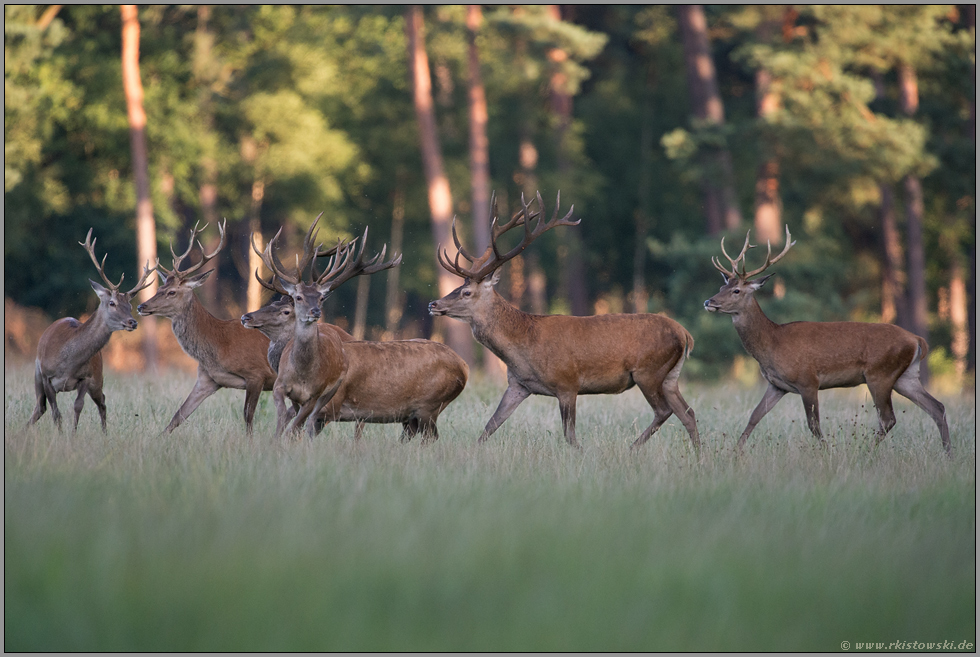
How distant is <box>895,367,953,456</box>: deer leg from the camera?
841cm

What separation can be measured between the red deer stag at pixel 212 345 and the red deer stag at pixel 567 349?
5.21ft

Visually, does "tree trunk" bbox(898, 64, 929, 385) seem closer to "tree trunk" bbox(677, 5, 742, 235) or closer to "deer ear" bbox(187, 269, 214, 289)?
"tree trunk" bbox(677, 5, 742, 235)

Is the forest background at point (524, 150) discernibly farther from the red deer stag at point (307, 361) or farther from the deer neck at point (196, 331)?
the red deer stag at point (307, 361)

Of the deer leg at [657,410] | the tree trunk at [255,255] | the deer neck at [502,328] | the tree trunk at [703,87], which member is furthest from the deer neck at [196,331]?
the tree trunk at [703,87]

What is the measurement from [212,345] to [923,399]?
5853mm

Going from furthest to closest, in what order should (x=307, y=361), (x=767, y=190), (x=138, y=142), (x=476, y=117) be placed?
1. (x=476, y=117)
2. (x=767, y=190)
3. (x=138, y=142)
4. (x=307, y=361)

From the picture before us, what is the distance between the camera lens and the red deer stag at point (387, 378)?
780 cm

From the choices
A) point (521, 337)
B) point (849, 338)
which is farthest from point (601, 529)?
point (849, 338)

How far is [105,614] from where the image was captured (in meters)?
3.98

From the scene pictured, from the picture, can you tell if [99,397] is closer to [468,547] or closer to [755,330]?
[468,547]

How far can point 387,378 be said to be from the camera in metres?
7.88

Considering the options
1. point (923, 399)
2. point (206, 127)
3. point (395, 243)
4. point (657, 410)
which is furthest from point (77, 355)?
point (395, 243)

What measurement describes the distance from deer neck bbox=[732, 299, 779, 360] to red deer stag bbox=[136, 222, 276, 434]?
395 cm

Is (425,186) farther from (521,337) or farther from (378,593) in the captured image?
(378,593)
